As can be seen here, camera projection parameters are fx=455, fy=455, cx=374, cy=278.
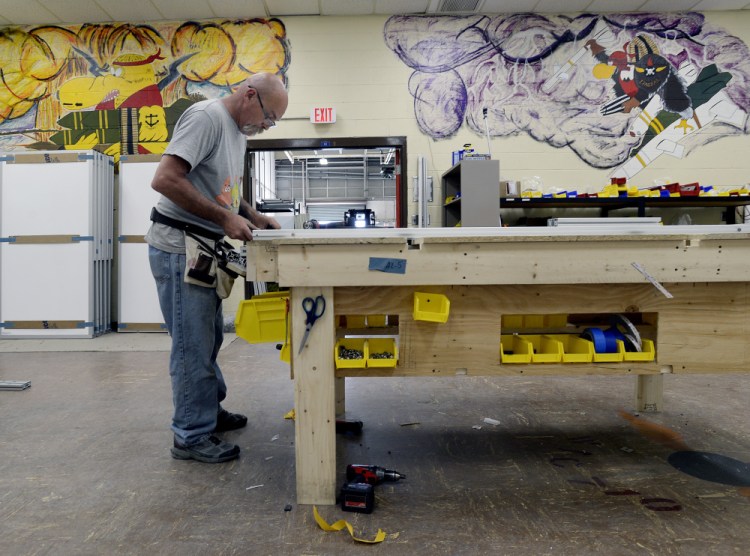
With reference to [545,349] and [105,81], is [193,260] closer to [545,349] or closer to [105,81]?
[545,349]

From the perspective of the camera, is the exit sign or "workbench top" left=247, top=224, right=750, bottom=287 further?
the exit sign

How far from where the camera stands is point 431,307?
54.6 inches

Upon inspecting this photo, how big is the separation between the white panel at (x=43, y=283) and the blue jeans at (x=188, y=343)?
322 centimetres

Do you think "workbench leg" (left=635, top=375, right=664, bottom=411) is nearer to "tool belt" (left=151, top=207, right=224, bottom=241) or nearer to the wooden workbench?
the wooden workbench

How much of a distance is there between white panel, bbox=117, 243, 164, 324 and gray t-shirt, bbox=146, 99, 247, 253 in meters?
3.10

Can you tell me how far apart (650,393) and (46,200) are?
16.6 feet

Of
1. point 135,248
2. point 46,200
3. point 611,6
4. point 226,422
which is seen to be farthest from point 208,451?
point 611,6

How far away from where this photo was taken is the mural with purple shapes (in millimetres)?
4516

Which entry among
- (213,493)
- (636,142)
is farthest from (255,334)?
(636,142)

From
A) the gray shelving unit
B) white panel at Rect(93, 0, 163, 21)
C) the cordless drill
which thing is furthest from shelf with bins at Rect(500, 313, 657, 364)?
white panel at Rect(93, 0, 163, 21)

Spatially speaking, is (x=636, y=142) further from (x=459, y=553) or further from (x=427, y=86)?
(x=459, y=553)

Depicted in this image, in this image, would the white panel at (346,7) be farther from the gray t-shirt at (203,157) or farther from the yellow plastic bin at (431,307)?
the yellow plastic bin at (431,307)

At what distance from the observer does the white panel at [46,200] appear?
4.28 metres

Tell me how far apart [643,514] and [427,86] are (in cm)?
418
